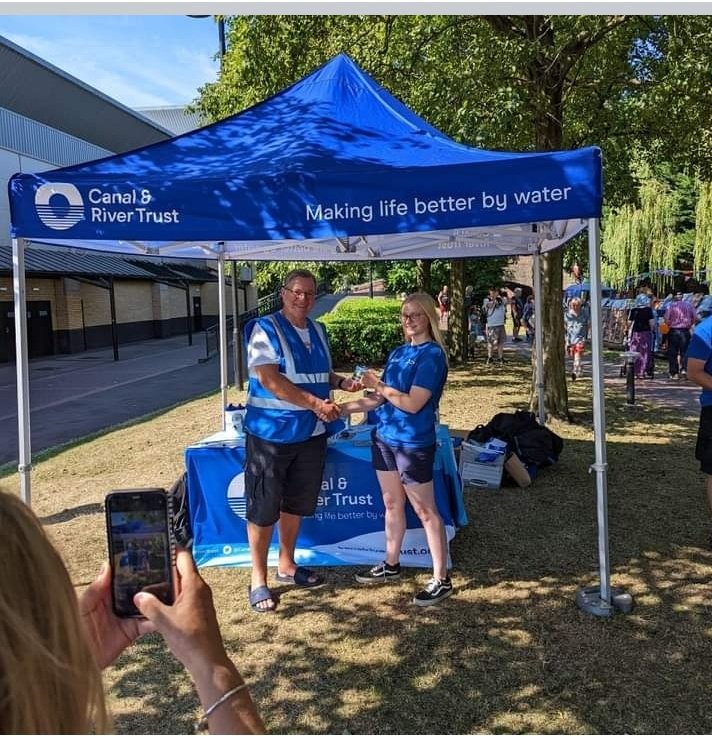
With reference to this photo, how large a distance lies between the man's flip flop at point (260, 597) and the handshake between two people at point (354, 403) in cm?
111

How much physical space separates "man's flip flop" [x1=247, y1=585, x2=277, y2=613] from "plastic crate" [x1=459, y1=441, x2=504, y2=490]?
2823 mm

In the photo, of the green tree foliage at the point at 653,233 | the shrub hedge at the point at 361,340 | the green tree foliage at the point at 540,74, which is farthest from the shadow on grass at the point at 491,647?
the green tree foliage at the point at 653,233

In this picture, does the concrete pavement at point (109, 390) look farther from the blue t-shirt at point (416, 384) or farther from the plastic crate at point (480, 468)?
the blue t-shirt at point (416, 384)

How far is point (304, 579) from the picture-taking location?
4.57m

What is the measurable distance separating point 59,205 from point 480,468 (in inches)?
171

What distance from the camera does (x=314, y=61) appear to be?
34.9 ft

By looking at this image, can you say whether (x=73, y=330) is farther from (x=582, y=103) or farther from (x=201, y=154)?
(x=201, y=154)

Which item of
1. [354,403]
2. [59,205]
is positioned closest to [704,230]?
[354,403]

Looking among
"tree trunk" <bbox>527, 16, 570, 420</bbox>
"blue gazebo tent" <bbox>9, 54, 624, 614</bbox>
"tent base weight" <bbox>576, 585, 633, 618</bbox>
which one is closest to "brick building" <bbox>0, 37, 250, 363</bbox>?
"tree trunk" <bbox>527, 16, 570, 420</bbox>

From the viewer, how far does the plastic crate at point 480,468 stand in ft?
21.6

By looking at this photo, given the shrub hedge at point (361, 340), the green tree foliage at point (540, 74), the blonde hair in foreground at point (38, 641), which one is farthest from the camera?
the shrub hedge at point (361, 340)

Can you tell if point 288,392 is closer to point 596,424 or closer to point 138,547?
point 596,424

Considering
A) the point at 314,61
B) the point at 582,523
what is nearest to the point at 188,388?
the point at 314,61

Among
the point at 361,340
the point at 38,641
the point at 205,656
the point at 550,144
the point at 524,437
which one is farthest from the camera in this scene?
the point at 361,340
